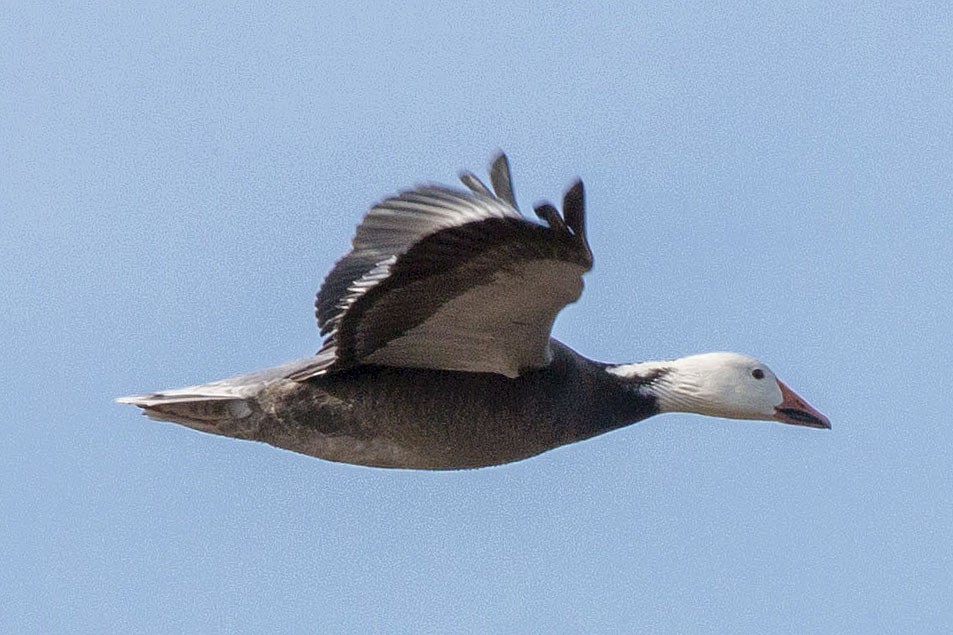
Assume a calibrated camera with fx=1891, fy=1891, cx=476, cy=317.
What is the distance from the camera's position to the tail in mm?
8352

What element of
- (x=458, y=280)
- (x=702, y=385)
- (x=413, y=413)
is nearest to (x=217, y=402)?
(x=413, y=413)

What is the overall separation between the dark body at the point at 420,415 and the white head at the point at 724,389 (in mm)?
571

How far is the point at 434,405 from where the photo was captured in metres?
8.20

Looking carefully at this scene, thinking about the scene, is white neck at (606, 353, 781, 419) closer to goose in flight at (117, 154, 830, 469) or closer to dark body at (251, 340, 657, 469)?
goose in flight at (117, 154, 830, 469)

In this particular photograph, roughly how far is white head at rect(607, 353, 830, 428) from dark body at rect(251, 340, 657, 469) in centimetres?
57

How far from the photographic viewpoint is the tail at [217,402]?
8352 mm

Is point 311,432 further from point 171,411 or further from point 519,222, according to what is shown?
point 519,222

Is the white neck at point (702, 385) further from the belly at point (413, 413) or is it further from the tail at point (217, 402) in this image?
the tail at point (217, 402)

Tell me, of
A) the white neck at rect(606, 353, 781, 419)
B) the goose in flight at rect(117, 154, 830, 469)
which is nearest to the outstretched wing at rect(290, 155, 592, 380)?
the goose in flight at rect(117, 154, 830, 469)

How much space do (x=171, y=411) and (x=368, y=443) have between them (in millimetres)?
956

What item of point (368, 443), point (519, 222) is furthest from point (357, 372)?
point (519, 222)

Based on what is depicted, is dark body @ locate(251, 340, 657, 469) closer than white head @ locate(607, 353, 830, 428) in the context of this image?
Yes

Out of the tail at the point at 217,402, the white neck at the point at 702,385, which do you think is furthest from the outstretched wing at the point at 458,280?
the white neck at the point at 702,385

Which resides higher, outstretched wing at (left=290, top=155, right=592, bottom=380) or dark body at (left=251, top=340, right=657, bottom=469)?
outstretched wing at (left=290, top=155, right=592, bottom=380)
